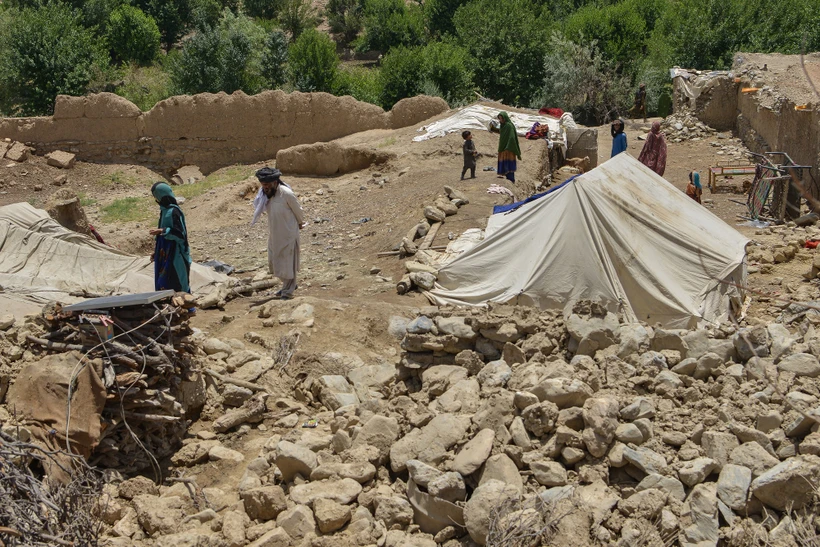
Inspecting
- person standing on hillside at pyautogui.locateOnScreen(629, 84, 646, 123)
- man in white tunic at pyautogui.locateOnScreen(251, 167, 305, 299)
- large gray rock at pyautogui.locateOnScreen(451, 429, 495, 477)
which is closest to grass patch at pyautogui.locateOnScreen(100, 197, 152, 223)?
man in white tunic at pyautogui.locateOnScreen(251, 167, 305, 299)

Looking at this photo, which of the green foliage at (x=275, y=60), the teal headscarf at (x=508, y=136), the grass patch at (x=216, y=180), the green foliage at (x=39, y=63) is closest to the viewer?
the teal headscarf at (x=508, y=136)

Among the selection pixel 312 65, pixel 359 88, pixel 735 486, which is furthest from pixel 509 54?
pixel 735 486

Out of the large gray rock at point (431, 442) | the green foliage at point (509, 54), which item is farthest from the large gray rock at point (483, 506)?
the green foliage at point (509, 54)

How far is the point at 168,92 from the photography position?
2161cm

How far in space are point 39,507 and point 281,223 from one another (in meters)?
4.18

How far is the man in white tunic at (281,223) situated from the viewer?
23.5ft

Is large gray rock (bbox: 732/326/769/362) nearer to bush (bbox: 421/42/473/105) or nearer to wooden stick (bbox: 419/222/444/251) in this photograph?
wooden stick (bbox: 419/222/444/251)

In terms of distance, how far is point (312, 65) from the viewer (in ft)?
70.6

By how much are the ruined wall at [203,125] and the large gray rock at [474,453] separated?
1198cm

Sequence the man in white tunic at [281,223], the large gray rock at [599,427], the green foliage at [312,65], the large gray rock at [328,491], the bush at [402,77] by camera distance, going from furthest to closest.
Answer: the green foliage at [312,65] → the bush at [402,77] → the man in white tunic at [281,223] → the large gray rock at [328,491] → the large gray rock at [599,427]

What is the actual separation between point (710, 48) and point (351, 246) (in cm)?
1554

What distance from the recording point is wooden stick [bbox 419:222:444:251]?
8422 mm

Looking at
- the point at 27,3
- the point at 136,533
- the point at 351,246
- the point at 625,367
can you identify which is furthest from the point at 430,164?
the point at 27,3

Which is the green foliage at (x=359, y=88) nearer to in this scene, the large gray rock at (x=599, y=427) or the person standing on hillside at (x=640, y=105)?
the person standing on hillside at (x=640, y=105)
